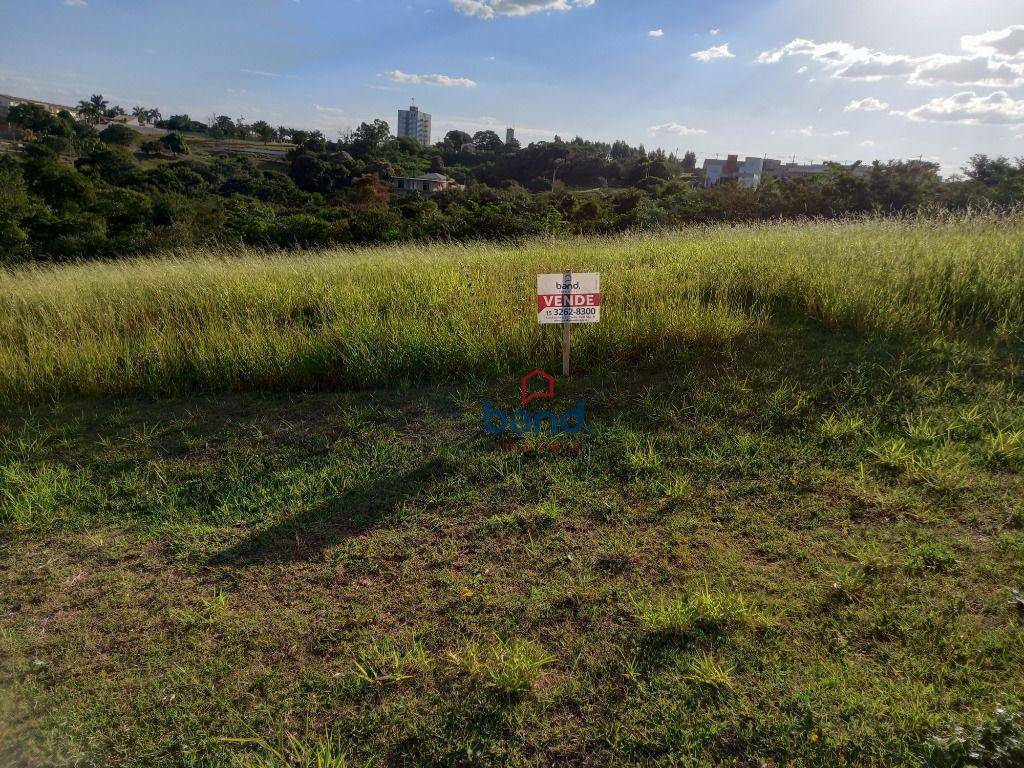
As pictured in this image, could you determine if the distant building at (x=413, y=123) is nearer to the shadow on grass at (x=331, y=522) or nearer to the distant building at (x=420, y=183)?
the distant building at (x=420, y=183)

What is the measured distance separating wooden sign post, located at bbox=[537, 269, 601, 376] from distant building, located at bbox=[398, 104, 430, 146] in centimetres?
13769

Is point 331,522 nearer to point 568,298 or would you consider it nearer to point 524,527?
point 524,527

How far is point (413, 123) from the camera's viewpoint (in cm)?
13100

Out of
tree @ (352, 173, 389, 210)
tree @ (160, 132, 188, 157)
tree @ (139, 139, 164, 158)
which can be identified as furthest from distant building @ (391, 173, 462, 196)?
tree @ (139, 139, 164, 158)

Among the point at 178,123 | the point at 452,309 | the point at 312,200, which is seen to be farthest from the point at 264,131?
the point at 452,309

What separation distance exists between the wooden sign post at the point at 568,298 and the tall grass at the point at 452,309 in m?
0.84

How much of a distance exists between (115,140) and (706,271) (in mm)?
61729

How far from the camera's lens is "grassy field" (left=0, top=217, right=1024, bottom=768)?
6.81 feet

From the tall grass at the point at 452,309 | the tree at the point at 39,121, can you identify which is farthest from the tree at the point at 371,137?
the tall grass at the point at 452,309

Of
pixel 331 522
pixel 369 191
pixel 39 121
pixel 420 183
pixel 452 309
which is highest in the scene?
pixel 39 121

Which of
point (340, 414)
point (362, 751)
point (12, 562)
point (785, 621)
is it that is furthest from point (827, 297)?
point (12, 562)

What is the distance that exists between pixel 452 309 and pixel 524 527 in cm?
314

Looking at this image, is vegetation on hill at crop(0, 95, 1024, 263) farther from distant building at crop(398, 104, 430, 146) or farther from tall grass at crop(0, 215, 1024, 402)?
distant building at crop(398, 104, 430, 146)

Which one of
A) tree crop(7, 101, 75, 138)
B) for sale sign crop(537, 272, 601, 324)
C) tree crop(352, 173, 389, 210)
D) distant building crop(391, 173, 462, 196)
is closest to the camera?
for sale sign crop(537, 272, 601, 324)
